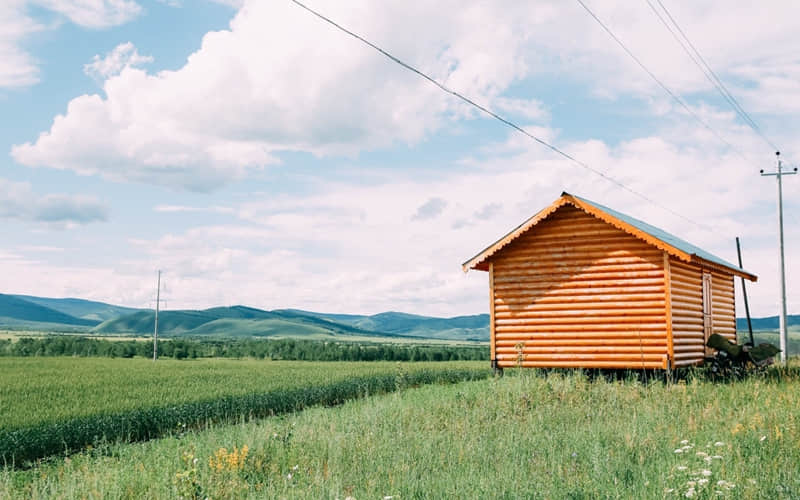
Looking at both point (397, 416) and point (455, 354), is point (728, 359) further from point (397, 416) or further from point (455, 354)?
point (455, 354)

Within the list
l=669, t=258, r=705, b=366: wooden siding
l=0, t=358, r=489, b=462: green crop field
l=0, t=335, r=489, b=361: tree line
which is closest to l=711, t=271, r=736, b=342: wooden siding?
l=669, t=258, r=705, b=366: wooden siding

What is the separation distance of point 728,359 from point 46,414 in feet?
73.6

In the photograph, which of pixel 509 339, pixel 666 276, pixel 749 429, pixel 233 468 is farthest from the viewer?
pixel 509 339

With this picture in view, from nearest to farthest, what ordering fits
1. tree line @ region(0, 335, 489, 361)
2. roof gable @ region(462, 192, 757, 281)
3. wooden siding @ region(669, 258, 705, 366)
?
roof gable @ region(462, 192, 757, 281)
wooden siding @ region(669, 258, 705, 366)
tree line @ region(0, 335, 489, 361)

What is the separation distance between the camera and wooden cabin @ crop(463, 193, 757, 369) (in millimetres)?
19391

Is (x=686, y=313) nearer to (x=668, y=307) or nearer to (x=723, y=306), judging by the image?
(x=668, y=307)

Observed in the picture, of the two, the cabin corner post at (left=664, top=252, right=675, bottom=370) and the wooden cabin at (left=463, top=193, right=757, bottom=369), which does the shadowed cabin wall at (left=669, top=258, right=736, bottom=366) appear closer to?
the wooden cabin at (left=463, top=193, right=757, bottom=369)

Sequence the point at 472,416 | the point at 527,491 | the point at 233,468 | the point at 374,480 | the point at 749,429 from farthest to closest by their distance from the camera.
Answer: the point at 472,416, the point at 749,429, the point at 233,468, the point at 374,480, the point at 527,491

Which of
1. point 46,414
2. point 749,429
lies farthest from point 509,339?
point 46,414

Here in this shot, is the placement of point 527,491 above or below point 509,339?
below

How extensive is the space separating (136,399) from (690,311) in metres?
20.7

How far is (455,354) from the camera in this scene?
3767 inches

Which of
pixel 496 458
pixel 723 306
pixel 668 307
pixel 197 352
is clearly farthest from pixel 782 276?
pixel 197 352

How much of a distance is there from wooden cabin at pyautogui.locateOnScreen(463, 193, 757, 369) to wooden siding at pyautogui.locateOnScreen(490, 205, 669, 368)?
3 centimetres
